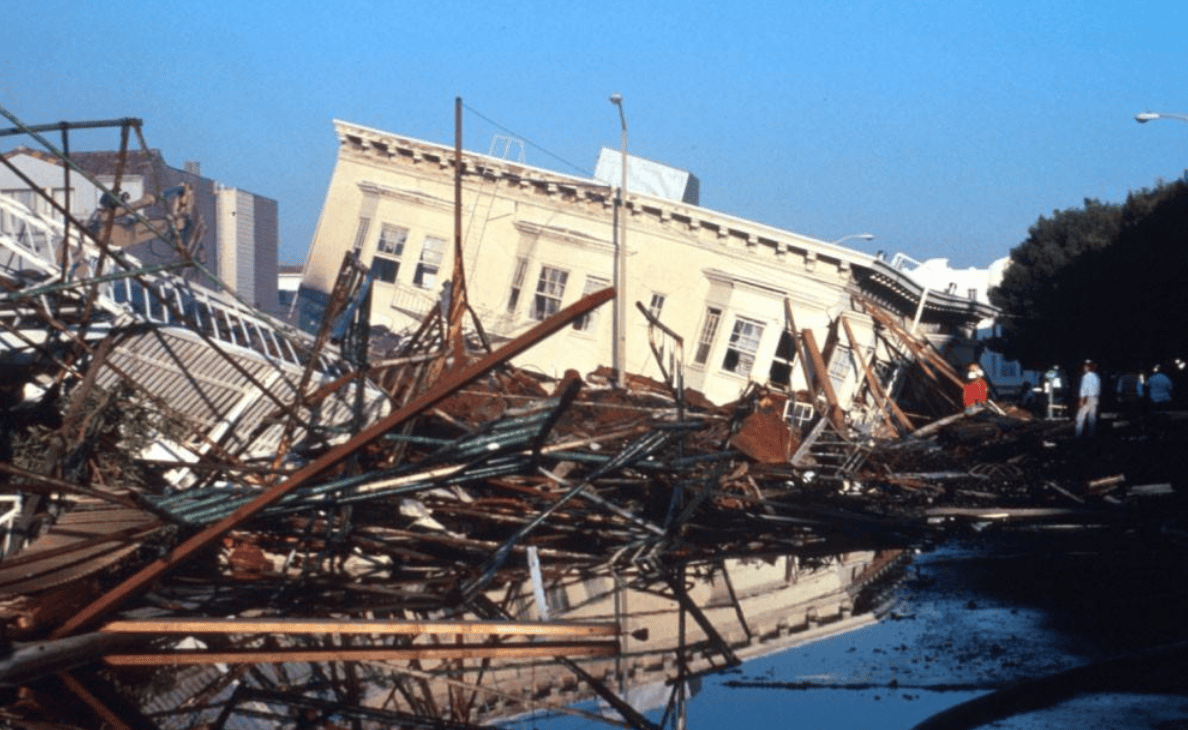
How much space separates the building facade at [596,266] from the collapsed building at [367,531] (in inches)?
671

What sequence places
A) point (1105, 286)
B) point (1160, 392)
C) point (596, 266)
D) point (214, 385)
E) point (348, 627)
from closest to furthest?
point (348, 627), point (214, 385), point (1160, 392), point (596, 266), point (1105, 286)

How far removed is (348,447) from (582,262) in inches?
1411

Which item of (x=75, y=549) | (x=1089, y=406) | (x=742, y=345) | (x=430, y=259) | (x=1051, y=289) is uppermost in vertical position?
(x=1051, y=289)

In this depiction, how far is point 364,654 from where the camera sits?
6.84m

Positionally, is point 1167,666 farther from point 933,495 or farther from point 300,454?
point 933,495

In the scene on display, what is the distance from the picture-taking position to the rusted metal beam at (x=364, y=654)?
261 inches

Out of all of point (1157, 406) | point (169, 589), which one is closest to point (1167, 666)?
point (169, 589)

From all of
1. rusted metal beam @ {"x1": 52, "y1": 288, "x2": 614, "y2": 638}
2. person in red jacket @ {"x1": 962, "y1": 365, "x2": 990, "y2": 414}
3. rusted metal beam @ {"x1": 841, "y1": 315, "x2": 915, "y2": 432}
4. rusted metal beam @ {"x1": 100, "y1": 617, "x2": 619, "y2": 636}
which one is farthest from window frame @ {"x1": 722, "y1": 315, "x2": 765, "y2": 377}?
rusted metal beam @ {"x1": 52, "y1": 288, "x2": 614, "y2": 638}

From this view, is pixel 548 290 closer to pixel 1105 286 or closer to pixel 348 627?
pixel 1105 286

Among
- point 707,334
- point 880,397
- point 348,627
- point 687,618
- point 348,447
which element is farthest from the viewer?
point 707,334

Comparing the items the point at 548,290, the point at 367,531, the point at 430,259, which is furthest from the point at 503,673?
the point at 430,259

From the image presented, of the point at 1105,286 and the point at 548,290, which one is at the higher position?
the point at 1105,286

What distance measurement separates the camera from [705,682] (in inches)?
296

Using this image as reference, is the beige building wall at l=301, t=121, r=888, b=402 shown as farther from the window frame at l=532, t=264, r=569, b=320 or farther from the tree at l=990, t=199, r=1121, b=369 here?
the tree at l=990, t=199, r=1121, b=369
